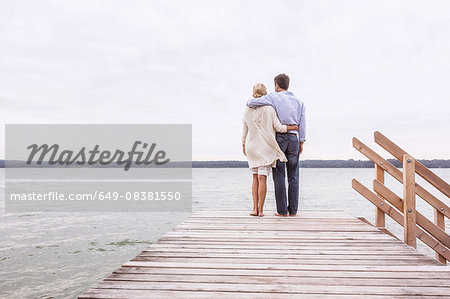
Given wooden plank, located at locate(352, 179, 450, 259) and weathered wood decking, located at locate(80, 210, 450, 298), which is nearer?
weathered wood decking, located at locate(80, 210, 450, 298)

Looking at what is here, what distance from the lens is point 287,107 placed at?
5516 mm

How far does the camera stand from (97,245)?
1007 cm

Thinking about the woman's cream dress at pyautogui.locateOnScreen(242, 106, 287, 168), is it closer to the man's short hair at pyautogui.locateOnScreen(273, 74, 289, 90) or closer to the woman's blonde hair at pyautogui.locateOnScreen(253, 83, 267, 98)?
the woman's blonde hair at pyautogui.locateOnScreen(253, 83, 267, 98)

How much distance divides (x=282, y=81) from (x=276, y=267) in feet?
11.3

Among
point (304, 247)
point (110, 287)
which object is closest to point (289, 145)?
point (304, 247)

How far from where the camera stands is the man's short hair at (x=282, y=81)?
565 centimetres

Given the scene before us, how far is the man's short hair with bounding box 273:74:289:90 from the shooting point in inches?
222

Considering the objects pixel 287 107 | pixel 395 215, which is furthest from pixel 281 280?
pixel 395 215

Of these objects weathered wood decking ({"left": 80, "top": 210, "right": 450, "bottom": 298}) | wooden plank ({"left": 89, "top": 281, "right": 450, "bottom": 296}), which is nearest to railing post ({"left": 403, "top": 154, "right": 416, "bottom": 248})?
weathered wood decking ({"left": 80, "top": 210, "right": 450, "bottom": 298})

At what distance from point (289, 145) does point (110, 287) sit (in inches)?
146

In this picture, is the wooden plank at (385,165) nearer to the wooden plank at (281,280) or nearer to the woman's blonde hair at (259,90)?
the woman's blonde hair at (259,90)

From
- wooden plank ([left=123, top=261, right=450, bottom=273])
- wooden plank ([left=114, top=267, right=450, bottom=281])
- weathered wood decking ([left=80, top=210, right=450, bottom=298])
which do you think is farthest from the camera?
wooden plank ([left=123, top=261, right=450, bottom=273])

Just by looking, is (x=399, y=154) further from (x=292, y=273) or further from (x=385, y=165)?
(x=292, y=273)

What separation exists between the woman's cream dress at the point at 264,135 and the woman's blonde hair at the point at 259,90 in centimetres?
23
